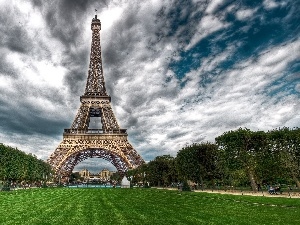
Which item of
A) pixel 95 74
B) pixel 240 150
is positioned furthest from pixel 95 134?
pixel 240 150

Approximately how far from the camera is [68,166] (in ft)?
300

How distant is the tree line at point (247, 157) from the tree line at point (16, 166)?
3237 cm

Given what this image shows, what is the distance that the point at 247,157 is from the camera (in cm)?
4453

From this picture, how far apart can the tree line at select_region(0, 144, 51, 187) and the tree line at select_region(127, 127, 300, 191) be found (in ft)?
106

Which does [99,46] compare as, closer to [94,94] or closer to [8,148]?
[94,94]

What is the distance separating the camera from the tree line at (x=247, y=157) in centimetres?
4300

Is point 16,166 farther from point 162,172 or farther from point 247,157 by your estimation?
point 247,157

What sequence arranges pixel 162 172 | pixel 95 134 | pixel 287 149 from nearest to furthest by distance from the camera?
pixel 287 149 < pixel 162 172 < pixel 95 134

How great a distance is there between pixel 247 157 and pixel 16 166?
4373 centimetres

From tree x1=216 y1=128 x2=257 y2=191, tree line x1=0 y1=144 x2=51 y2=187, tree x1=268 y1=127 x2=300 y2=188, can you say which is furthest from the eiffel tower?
tree x1=268 y1=127 x2=300 y2=188

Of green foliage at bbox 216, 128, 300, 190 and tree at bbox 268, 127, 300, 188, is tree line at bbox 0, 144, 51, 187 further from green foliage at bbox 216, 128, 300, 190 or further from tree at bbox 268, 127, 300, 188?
tree at bbox 268, 127, 300, 188

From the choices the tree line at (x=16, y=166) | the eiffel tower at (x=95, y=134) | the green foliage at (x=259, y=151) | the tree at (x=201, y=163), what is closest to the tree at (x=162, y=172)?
the eiffel tower at (x=95, y=134)

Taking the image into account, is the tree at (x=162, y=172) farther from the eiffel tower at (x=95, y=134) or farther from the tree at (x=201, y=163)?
the tree at (x=201, y=163)

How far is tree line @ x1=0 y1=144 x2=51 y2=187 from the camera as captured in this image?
173 ft
